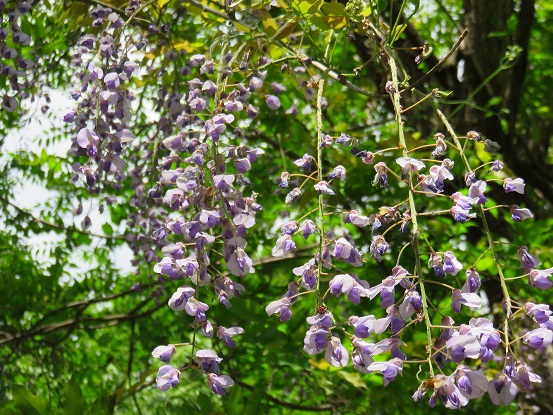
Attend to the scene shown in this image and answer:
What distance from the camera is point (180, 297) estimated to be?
1.22 metres

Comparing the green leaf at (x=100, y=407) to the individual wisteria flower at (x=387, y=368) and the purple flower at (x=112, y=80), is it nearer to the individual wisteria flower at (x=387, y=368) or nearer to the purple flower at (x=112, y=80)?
the purple flower at (x=112, y=80)

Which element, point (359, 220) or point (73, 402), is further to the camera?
point (73, 402)

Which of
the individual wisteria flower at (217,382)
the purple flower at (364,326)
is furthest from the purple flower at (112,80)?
the purple flower at (364,326)

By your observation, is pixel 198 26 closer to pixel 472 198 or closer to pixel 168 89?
pixel 168 89

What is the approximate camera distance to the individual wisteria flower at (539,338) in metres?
0.97

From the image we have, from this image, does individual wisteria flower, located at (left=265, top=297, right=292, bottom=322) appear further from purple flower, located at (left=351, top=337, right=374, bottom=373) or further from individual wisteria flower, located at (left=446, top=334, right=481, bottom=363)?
individual wisteria flower, located at (left=446, top=334, right=481, bottom=363)

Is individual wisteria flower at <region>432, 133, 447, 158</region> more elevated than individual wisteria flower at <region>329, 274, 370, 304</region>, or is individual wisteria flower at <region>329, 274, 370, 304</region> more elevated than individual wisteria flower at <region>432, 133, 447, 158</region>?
individual wisteria flower at <region>432, 133, 447, 158</region>

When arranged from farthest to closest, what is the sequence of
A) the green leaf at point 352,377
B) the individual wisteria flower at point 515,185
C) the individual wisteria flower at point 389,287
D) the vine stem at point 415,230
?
the green leaf at point 352,377, the individual wisteria flower at point 515,185, the individual wisteria flower at point 389,287, the vine stem at point 415,230

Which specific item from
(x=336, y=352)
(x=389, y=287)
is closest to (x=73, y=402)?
(x=336, y=352)

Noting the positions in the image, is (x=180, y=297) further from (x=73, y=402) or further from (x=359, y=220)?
(x=73, y=402)

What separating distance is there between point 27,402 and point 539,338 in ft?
4.26

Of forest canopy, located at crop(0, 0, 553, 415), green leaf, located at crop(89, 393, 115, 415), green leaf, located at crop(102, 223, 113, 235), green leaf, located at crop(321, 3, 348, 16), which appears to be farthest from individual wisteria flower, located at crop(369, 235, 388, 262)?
green leaf, located at crop(102, 223, 113, 235)

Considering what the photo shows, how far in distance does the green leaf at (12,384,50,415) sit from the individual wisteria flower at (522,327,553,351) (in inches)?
49.3

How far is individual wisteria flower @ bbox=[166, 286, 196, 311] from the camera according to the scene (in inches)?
47.8
